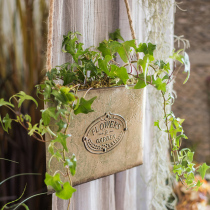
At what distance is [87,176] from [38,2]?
566 millimetres

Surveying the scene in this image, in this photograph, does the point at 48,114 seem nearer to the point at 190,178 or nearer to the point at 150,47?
the point at 150,47

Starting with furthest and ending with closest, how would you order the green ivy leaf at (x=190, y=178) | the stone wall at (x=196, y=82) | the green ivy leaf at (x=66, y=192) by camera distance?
the stone wall at (x=196, y=82) → the green ivy leaf at (x=190, y=178) → the green ivy leaf at (x=66, y=192)

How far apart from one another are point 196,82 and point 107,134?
1541 millimetres

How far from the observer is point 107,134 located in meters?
0.78

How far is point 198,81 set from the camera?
82.3 inches

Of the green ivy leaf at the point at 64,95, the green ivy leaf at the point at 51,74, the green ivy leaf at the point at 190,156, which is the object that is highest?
the green ivy leaf at the point at 51,74

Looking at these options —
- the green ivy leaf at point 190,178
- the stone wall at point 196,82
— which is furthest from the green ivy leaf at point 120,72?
the stone wall at point 196,82

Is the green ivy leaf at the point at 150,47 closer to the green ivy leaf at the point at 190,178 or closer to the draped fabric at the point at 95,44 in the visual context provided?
the draped fabric at the point at 95,44

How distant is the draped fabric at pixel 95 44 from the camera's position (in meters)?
0.84

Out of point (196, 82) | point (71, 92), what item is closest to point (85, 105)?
point (71, 92)

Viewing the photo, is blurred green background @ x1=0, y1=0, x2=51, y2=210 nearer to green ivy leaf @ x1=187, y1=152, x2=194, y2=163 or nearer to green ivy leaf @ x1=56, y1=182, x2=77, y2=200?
green ivy leaf @ x1=56, y1=182, x2=77, y2=200

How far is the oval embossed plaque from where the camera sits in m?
0.74

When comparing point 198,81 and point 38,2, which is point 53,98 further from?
point 198,81

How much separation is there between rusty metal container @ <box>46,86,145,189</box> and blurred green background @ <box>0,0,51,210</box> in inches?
8.3
